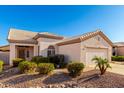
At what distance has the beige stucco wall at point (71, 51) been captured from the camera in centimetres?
1478

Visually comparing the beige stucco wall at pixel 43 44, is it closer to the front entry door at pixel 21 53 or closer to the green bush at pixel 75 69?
the front entry door at pixel 21 53

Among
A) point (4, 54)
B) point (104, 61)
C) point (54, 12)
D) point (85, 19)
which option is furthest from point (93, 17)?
point (4, 54)

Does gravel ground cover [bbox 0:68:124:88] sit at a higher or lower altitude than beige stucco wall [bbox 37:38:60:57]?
lower

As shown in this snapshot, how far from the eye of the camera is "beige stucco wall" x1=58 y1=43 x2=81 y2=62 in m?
14.8

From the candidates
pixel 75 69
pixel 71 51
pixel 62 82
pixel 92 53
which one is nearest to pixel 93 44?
pixel 92 53

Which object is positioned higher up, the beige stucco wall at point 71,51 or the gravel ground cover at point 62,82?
the beige stucco wall at point 71,51

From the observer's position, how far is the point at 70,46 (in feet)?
53.4

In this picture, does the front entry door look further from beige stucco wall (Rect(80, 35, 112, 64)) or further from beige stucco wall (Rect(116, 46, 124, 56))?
beige stucco wall (Rect(116, 46, 124, 56))

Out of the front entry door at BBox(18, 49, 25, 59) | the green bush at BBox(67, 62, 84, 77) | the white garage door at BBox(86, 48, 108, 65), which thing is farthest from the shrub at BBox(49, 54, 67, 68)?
the front entry door at BBox(18, 49, 25, 59)

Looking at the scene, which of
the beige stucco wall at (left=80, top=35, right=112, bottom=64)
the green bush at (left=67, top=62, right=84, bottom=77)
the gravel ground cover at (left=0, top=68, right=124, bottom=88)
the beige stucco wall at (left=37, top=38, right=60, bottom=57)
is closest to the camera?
the gravel ground cover at (left=0, top=68, right=124, bottom=88)

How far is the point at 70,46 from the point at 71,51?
0.74m

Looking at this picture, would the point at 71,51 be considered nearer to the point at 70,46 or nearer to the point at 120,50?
the point at 70,46

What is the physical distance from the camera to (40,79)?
9.03 metres

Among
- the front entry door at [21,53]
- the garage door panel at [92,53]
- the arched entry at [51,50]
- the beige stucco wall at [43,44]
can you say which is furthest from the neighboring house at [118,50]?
the front entry door at [21,53]
